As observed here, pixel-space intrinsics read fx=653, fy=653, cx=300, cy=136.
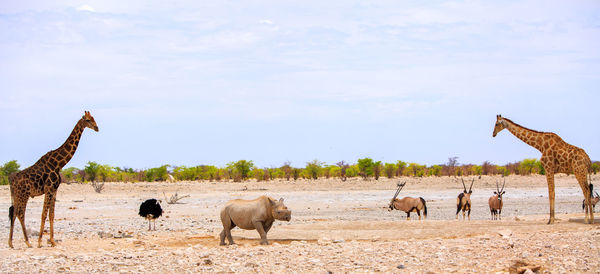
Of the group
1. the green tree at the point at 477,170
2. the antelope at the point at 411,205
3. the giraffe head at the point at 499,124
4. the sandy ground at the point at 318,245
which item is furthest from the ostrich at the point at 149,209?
the green tree at the point at 477,170

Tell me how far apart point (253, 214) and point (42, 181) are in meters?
4.14

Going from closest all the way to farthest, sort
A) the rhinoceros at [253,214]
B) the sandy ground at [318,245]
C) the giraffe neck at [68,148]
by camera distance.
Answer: the sandy ground at [318,245] < the rhinoceros at [253,214] < the giraffe neck at [68,148]

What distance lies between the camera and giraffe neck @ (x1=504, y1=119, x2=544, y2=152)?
53.4 ft

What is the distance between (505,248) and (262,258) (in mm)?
3806

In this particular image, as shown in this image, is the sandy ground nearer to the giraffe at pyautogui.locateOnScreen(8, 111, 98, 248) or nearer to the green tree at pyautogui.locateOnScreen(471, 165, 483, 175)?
the giraffe at pyautogui.locateOnScreen(8, 111, 98, 248)

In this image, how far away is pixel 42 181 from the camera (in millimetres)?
12641

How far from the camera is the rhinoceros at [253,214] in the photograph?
12.4m

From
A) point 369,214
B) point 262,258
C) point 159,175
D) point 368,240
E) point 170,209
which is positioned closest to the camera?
point 262,258

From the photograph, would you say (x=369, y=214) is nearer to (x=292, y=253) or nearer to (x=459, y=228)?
(x=459, y=228)

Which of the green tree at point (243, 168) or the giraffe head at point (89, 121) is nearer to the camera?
the giraffe head at point (89, 121)

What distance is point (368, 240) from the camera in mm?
12523

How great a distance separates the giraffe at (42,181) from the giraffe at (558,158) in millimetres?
10518

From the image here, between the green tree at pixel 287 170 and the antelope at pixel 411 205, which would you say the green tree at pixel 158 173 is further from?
the antelope at pixel 411 205

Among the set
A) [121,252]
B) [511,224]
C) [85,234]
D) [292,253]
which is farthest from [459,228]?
[85,234]
